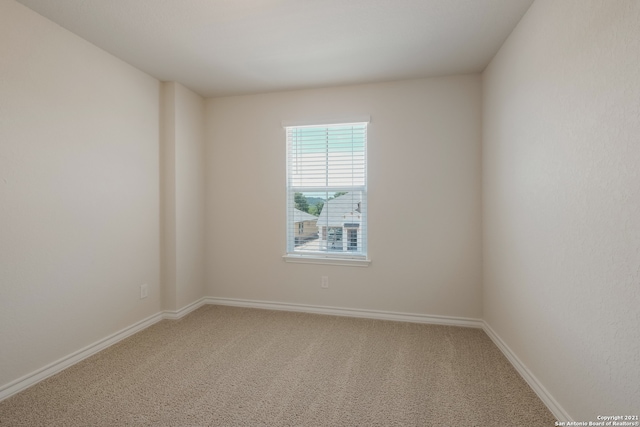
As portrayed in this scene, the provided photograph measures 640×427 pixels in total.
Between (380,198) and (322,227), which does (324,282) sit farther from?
(380,198)

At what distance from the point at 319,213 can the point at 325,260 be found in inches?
20.9

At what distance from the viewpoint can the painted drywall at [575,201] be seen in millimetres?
1223

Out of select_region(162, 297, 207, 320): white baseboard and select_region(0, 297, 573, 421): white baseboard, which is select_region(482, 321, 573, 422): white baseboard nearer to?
select_region(0, 297, 573, 421): white baseboard

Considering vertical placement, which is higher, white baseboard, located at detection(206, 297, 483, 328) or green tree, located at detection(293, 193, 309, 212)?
green tree, located at detection(293, 193, 309, 212)

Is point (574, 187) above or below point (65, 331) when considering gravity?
above

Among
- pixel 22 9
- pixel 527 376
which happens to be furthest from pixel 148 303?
pixel 527 376

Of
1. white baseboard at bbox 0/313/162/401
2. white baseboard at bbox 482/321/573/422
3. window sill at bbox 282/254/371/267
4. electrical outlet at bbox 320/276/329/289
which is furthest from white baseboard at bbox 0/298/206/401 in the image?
white baseboard at bbox 482/321/573/422

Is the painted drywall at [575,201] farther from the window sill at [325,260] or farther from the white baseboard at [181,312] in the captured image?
the white baseboard at [181,312]

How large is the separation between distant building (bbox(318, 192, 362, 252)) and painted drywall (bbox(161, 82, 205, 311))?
1481 mm

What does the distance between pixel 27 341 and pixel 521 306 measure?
3369 mm

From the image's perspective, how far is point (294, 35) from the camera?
2.33 metres

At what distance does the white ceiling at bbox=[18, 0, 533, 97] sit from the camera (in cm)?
200

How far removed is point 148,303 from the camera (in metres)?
3.09

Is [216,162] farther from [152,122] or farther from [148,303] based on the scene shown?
[148,303]
